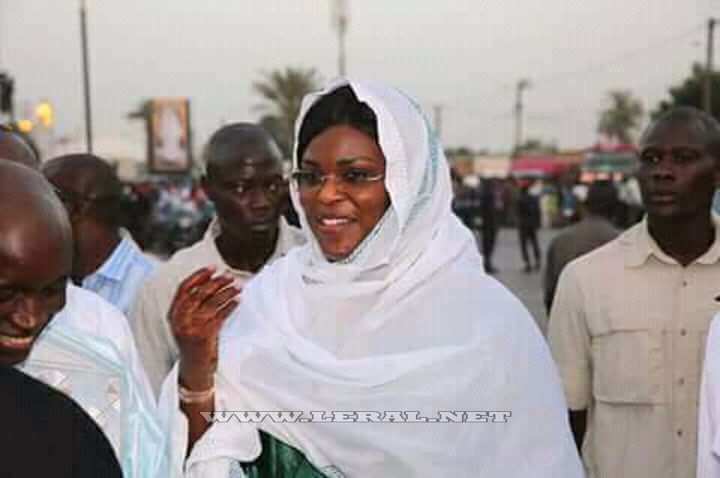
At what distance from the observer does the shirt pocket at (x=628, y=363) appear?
10.7ft

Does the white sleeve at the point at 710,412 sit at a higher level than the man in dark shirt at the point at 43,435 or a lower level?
lower

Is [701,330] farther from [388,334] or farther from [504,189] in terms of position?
[504,189]

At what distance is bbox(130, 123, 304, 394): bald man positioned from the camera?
12.0 feet

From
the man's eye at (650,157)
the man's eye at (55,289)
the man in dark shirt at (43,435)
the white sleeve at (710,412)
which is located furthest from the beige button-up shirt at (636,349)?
the man in dark shirt at (43,435)

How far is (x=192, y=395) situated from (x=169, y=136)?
14776 mm

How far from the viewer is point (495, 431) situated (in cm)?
240

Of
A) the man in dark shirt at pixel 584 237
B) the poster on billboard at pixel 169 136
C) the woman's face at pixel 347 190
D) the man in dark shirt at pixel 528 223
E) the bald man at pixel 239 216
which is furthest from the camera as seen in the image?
the man in dark shirt at pixel 528 223

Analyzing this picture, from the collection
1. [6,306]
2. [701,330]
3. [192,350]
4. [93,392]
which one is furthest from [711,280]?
[6,306]

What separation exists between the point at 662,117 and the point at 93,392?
2.26m

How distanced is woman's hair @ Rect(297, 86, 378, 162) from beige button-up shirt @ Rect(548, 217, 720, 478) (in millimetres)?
1242

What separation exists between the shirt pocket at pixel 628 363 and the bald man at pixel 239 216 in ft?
3.78

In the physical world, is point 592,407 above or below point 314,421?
below

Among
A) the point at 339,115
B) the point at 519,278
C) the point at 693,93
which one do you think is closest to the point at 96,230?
the point at 339,115

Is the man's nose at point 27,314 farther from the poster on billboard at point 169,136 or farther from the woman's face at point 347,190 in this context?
the poster on billboard at point 169,136
